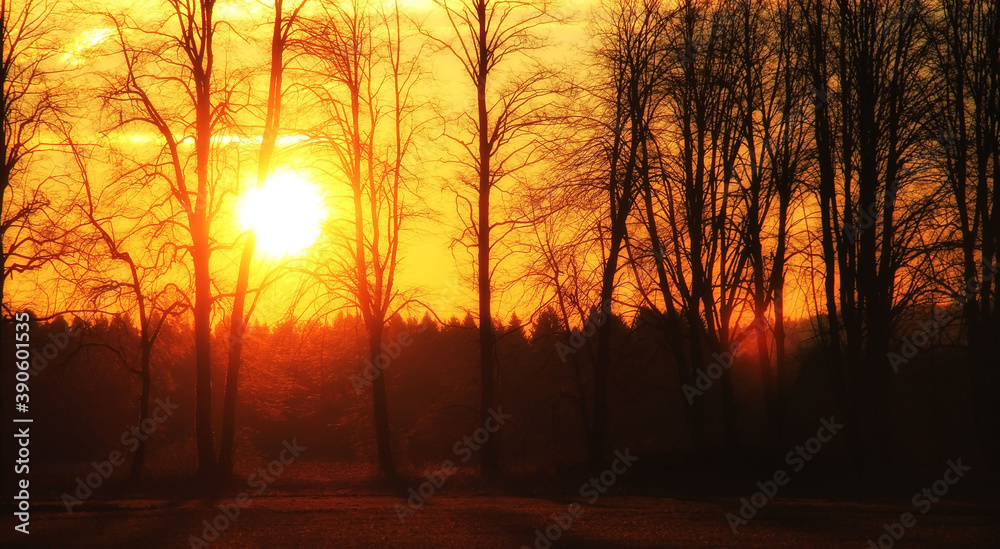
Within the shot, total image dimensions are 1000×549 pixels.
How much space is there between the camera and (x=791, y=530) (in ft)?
42.1

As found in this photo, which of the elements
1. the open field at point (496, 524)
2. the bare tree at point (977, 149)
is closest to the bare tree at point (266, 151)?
the open field at point (496, 524)

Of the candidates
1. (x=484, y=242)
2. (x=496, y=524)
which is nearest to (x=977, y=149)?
(x=484, y=242)

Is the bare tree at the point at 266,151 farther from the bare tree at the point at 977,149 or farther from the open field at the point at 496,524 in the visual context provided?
the bare tree at the point at 977,149

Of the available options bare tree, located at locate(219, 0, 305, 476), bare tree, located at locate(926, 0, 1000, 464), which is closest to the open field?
bare tree, located at locate(219, 0, 305, 476)

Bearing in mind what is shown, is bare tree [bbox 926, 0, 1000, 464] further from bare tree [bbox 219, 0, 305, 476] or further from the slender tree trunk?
bare tree [bbox 219, 0, 305, 476]

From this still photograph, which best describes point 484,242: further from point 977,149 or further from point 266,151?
point 977,149

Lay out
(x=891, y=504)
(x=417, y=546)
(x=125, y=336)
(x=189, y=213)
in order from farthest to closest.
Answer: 1. (x=125, y=336)
2. (x=189, y=213)
3. (x=891, y=504)
4. (x=417, y=546)

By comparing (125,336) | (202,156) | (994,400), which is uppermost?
(202,156)

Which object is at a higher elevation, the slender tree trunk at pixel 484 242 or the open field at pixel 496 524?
the slender tree trunk at pixel 484 242

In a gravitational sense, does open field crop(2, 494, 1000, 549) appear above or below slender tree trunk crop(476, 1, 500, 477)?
below

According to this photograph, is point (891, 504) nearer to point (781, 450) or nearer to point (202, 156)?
point (781, 450)

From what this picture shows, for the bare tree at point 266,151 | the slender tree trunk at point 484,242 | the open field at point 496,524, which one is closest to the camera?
the open field at point 496,524

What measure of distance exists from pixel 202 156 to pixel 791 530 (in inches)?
582

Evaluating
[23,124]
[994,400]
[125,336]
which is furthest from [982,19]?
[125,336]
